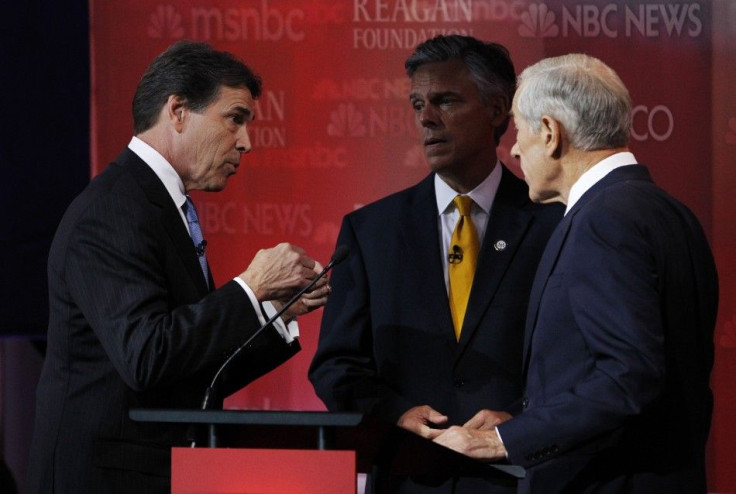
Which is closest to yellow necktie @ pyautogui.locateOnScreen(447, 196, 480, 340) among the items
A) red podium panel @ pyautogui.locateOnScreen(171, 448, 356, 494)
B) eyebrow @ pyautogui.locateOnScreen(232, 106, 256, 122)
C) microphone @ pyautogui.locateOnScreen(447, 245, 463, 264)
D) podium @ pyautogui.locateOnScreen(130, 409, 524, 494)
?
microphone @ pyautogui.locateOnScreen(447, 245, 463, 264)

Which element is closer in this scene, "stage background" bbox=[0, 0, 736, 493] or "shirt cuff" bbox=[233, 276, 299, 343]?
"shirt cuff" bbox=[233, 276, 299, 343]

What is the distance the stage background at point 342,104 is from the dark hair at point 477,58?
33.2 inches

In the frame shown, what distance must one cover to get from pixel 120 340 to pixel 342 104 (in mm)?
2000

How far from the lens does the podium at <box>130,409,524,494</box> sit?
1.74m

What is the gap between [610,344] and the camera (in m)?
2.07

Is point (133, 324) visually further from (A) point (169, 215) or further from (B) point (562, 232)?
(B) point (562, 232)

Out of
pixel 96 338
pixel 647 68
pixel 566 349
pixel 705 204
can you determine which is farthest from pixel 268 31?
pixel 566 349

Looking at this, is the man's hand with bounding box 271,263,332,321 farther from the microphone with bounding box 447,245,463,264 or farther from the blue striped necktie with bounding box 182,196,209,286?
the microphone with bounding box 447,245,463,264

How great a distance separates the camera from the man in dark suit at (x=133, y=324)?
2.23 meters

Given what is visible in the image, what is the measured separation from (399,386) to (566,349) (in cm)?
74

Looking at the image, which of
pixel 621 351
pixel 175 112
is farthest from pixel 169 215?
pixel 621 351

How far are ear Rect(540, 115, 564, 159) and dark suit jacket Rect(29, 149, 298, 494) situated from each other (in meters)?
0.71

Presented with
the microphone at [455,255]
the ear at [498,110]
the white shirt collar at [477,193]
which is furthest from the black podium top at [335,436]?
the ear at [498,110]

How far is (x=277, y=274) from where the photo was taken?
236 cm
